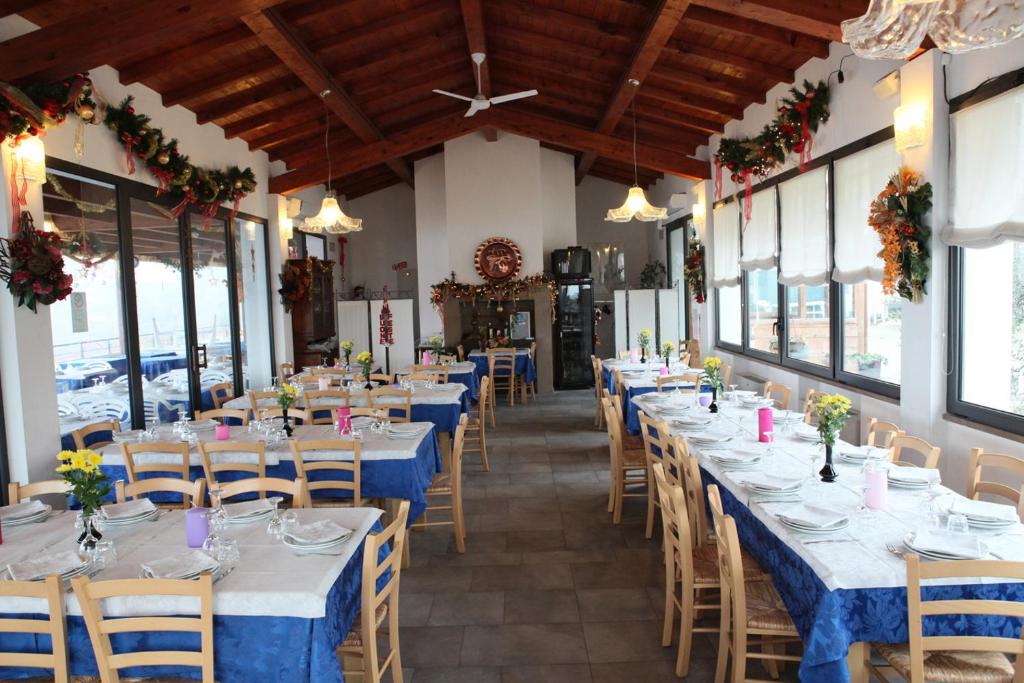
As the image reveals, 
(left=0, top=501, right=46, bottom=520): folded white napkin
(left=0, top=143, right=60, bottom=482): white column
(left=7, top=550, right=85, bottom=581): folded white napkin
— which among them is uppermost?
(left=0, top=143, right=60, bottom=482): white column

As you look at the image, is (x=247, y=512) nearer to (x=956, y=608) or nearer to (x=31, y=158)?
(x=956, y=608)

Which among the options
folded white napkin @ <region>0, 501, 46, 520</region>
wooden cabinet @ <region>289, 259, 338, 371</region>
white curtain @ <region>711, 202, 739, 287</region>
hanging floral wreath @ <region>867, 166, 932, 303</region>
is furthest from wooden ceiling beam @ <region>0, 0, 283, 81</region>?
white curtain @ <region>711, 202, 739, 287</region>

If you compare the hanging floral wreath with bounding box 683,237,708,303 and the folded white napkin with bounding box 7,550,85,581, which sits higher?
the hanging floral wreath with bounding box 683,237,708,303

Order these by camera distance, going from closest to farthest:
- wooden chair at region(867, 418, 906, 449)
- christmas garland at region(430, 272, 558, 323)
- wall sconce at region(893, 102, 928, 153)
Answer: wooden chair at region(867, 418, 906, 449)
wall sconce at region(893, 102, 928, 153)
christmas garland at region(430, 272, 558, 323)

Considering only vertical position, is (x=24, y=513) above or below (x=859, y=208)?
below

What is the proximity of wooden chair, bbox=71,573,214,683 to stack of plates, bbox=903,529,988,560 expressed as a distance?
252cm

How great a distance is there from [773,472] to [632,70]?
550 centimetres

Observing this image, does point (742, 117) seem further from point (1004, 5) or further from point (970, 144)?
point (1004, 5)

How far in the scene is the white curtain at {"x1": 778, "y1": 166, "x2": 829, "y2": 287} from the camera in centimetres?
703

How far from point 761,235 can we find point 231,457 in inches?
265

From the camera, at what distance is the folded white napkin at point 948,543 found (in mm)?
2508

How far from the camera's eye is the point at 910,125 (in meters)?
5.01

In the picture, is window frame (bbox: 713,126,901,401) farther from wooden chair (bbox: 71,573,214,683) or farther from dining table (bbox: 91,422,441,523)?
wooden chair (bbox: 71,573,214,683)

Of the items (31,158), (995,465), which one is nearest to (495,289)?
(31,158)
